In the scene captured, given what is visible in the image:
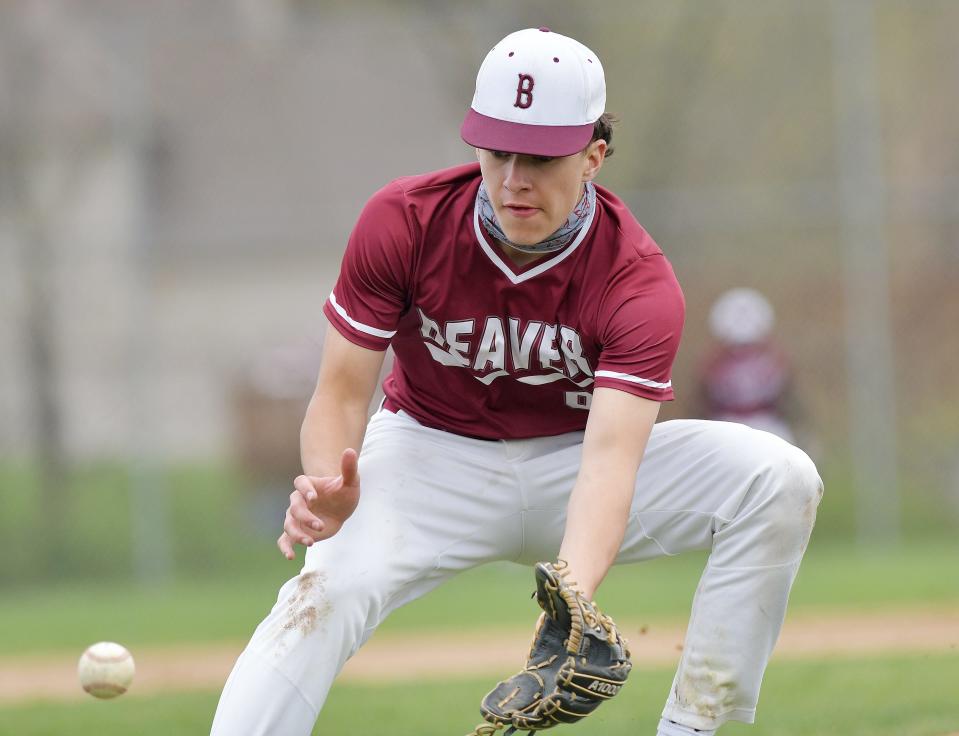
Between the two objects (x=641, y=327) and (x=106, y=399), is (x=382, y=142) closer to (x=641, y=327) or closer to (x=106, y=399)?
(x=106, y=399)

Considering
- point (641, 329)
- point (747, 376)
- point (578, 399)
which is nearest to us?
point (641, 329)

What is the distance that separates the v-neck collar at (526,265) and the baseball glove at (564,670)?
95cm

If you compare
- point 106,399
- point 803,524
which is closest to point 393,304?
point 803,524

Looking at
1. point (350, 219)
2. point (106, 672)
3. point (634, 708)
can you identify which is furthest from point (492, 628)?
point (350, 219)

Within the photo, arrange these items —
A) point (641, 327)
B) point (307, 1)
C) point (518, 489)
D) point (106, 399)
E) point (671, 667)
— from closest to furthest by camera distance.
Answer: point (641, 327) < point (518, 489) < point (671, 667) < point (106, 399) < point (307, 1)

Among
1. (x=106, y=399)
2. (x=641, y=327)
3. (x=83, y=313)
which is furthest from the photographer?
(x=106, y=399)

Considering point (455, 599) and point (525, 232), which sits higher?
point (525, 232)

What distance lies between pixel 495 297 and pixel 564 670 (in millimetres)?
1158

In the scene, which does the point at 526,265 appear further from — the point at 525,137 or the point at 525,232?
the point at 525,137

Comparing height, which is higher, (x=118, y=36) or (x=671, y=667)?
(x=118, y=36)

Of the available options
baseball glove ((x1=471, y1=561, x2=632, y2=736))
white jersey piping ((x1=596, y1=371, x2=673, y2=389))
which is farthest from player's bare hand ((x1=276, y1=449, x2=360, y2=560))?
white jersey piping ((x1=596, y1=371, x2=673, y2=389))

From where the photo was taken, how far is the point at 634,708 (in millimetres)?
5516

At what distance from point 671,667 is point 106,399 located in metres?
6.89

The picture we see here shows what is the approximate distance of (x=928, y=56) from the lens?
1284cm
